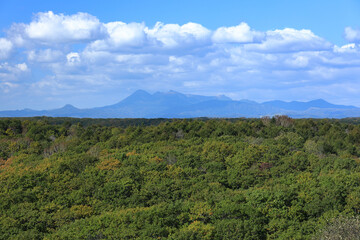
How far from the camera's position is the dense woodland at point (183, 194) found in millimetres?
24016

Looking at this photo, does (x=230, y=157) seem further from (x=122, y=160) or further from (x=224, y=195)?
(x=224, y=195)

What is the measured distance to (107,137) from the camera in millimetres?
71125

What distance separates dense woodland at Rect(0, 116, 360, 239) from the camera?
2402 cm

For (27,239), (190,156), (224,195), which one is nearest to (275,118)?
(190,156)

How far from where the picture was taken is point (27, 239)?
2341 cm

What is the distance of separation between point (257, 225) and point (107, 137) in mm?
50285

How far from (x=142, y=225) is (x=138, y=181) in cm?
1275

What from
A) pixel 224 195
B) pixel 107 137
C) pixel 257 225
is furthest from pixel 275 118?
pixel 257 225

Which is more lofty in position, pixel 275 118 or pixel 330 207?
pixel 275 118

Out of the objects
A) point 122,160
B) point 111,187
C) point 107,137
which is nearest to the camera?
point 111,187

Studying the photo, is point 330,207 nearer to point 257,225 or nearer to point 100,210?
point 257,225

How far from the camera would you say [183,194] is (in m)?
33.7

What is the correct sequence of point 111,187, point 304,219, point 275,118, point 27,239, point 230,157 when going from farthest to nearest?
point 275,118, point 230,157, point 111,187, point 304,219, point 27,239

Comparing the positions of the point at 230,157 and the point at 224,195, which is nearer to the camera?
the point at 224,195
